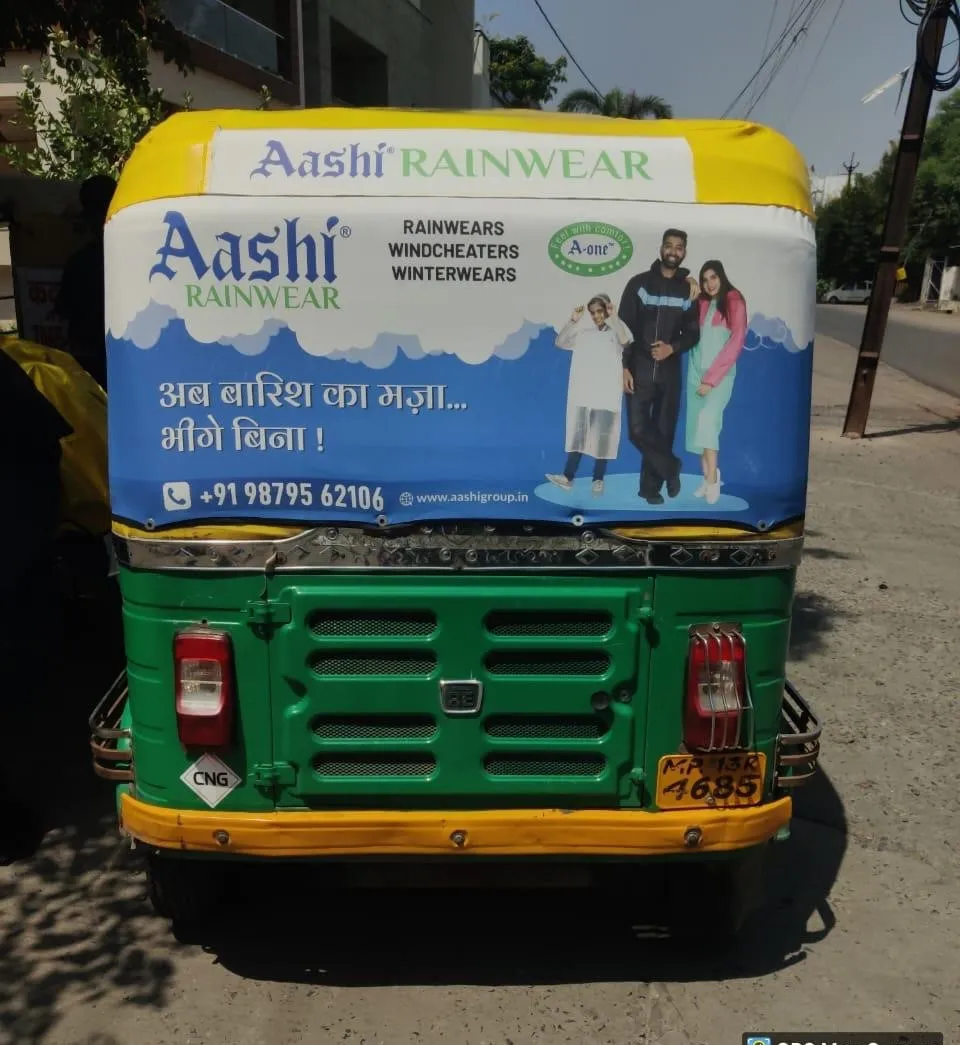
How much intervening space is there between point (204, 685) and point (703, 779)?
142 centimetres

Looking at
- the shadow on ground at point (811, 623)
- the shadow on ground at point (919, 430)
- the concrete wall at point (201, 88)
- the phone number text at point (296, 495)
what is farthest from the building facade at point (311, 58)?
the shadow on ground at point (919, 430)

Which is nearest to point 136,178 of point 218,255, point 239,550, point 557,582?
point 218,255

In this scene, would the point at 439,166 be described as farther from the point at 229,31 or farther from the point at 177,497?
the point at 229,31

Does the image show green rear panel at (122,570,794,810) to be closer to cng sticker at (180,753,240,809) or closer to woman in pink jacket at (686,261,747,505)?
cng sticker at (180,753,240,809)

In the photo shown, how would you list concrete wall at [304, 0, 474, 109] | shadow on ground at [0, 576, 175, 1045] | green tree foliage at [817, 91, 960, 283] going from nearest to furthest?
shadow on ground at [0, 576, 175, 1045] → concrete wall at [304, 0, 474, 109] → green tree foliage at [817, 91, 960, 283]

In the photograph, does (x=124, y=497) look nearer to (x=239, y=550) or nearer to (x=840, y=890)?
(x=239, y=550)

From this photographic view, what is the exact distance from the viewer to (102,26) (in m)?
5.46

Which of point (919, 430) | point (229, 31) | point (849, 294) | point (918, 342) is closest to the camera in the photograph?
point (919, 430)

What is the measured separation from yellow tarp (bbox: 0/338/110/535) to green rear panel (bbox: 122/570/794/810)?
6.31 feet

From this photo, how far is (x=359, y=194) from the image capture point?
2.72 meters

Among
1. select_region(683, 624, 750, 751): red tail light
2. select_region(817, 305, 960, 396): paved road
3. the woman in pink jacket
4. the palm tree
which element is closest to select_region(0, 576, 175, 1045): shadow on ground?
select_region(683, 624, 750, 751): red tail light

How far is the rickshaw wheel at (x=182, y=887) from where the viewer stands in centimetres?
323

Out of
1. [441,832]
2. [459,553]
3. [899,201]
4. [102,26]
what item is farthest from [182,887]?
[899,201]

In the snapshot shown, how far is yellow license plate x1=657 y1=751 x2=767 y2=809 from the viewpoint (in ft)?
9.59
